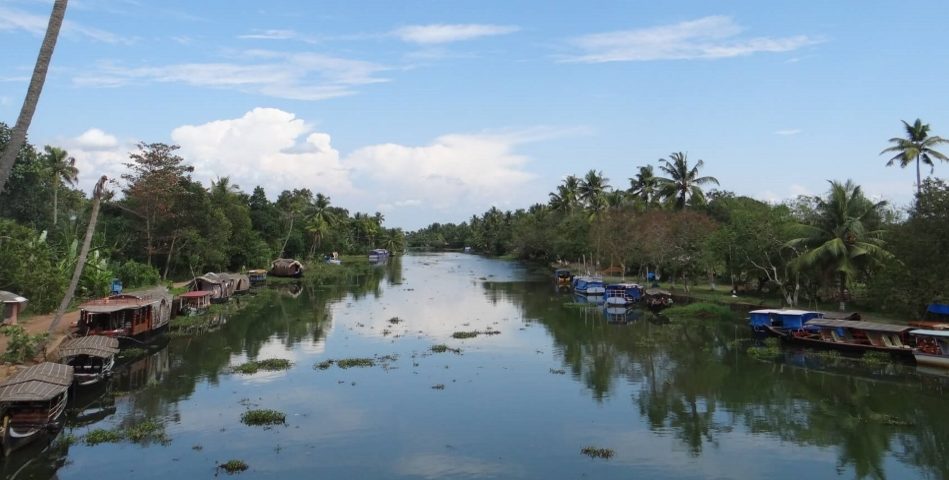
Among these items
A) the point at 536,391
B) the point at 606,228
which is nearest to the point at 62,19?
the point at 536,391

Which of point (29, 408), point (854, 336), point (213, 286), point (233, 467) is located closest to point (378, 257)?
point (213, 286)

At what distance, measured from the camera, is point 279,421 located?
790 inches

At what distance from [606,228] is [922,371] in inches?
1585

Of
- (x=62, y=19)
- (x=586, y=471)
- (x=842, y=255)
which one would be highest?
(x=62, y=19)

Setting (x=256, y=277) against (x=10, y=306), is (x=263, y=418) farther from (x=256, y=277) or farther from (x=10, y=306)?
(x=256, y=277)

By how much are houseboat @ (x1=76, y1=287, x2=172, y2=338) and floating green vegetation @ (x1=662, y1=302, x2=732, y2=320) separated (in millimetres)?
31002

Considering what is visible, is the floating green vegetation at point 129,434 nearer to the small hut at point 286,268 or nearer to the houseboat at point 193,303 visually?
the houseboat at point 193,303

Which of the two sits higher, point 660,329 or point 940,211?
point 940,211

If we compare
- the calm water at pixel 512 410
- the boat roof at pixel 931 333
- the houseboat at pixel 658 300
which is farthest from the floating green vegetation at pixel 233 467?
the houseboat at pixel 658 300

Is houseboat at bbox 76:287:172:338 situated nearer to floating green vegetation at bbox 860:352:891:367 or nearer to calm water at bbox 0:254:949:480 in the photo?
calm water at bbox 0:254:949:480

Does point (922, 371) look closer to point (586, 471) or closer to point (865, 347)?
point (865, 347)

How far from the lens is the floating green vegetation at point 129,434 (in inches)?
713

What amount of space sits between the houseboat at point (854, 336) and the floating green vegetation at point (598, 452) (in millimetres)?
18401

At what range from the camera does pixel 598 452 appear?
57.4 feet
